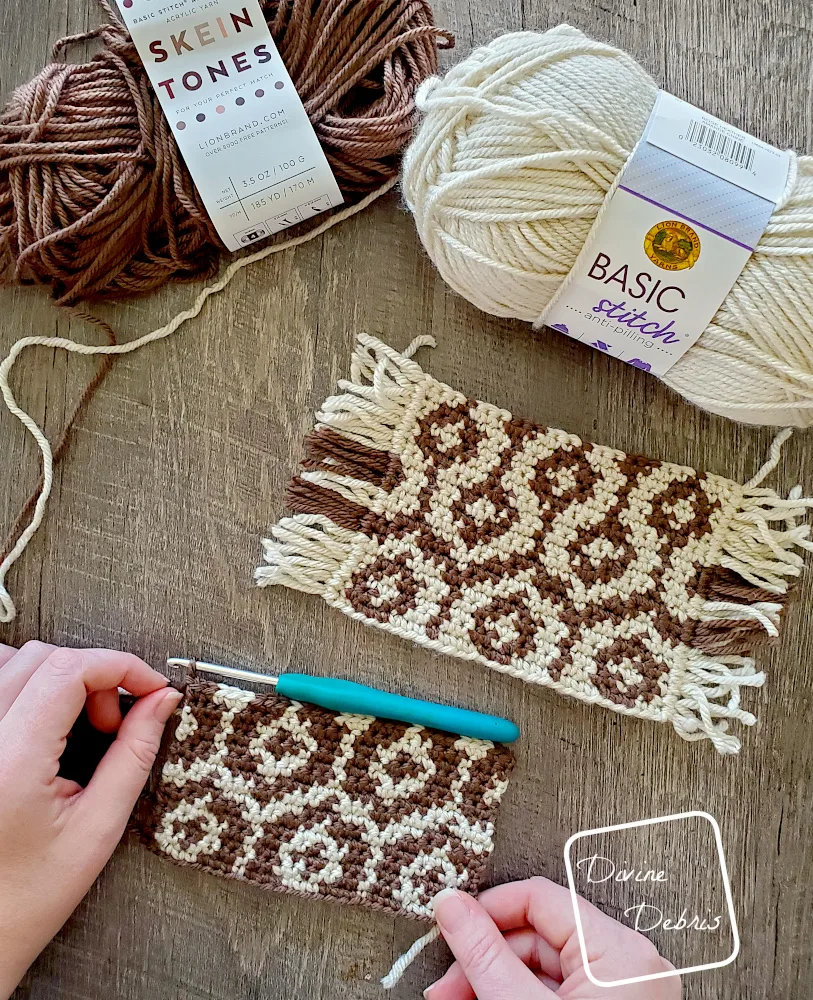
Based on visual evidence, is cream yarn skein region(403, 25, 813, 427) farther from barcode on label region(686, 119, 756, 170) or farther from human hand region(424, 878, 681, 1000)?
human hand region(424, 878, 681, 1000)

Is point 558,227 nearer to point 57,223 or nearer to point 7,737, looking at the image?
point 57,223

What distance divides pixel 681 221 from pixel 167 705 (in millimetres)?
700

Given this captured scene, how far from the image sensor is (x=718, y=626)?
85 centimetres

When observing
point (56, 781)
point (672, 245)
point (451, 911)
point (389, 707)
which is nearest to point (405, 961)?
point (451, 911)

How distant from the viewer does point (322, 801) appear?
851 millimetres

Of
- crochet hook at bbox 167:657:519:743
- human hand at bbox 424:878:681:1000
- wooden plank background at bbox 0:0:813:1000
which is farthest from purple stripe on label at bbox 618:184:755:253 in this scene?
human hand at bbox 424:878:681:1000

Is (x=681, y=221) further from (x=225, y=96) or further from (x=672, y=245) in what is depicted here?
(x=225, y=96)

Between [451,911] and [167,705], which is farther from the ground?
[167,705]

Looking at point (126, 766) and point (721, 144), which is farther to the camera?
point (126, 766)

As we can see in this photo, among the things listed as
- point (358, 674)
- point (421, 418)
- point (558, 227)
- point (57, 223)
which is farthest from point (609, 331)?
point (57, 223)

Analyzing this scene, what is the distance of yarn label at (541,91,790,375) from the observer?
2.29 ft

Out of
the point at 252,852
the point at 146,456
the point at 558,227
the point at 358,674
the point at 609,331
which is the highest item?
the point at 558,227

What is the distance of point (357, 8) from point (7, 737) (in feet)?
2.66

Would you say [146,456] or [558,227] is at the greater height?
[558,227]
